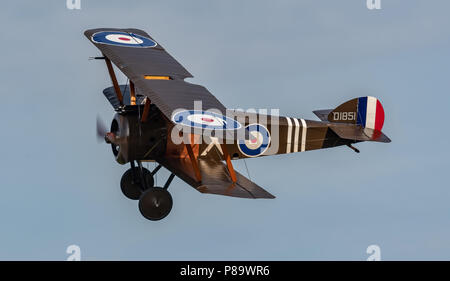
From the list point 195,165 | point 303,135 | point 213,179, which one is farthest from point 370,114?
point 195,165

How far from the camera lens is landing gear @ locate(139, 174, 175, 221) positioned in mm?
20078

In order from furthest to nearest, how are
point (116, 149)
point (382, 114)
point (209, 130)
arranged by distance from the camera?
point (382, 114) → point (116, 149) → point (209, 130)

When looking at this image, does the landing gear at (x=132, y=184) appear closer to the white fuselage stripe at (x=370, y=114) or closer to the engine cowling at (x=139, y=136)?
the engine cowling at (x=139, y=136)

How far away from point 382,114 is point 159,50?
4951mm

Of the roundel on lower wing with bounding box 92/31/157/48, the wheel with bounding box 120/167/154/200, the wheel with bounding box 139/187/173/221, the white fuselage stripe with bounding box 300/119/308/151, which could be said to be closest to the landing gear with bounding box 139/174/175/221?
the wheel with bounding box 139/187/173/221

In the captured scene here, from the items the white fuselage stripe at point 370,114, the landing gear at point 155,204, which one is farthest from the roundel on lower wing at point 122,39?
the white fuselage stripe at point 370,114

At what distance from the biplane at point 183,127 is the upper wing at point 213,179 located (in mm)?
18

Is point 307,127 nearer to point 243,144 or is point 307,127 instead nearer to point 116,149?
point 243,144

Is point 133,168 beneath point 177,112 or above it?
beneath

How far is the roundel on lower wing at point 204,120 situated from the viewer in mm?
18141

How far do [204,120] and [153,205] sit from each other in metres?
2.48

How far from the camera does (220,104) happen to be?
64.7ft

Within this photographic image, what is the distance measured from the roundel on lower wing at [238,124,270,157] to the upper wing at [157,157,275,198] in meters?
0.87

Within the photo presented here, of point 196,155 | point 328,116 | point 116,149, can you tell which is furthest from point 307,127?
point 116,149
